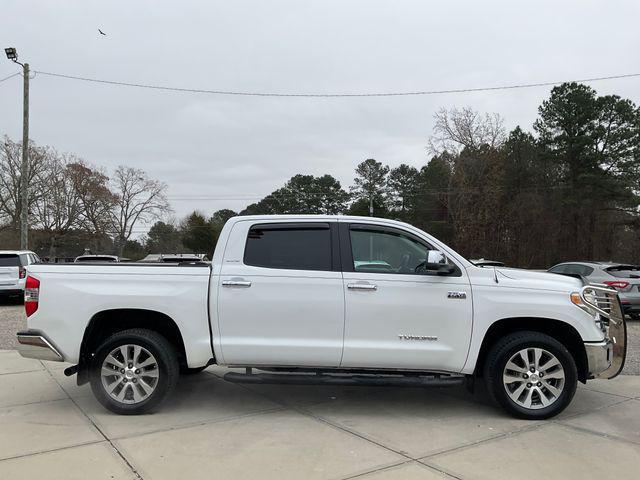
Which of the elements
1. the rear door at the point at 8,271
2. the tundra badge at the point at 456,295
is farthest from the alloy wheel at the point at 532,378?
the rear door at the point at 8,271

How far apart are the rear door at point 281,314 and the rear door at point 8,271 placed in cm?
1345

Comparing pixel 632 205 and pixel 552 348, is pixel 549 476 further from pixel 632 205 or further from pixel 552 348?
pixel 632 205

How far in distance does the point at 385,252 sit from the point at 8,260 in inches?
575

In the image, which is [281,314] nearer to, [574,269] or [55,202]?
[574,269]

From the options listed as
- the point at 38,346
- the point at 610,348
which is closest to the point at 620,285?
the point at 610,348

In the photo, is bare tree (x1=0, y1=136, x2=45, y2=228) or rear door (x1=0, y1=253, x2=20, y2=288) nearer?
rear door (x1=0, y1=253, x2=20, y2=288)

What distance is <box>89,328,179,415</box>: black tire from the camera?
5.24m

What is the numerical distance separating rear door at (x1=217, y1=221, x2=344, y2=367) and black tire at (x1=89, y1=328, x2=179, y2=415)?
586 mm

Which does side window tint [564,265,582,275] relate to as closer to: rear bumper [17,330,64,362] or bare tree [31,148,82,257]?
rear bumper [17,330,64,362]

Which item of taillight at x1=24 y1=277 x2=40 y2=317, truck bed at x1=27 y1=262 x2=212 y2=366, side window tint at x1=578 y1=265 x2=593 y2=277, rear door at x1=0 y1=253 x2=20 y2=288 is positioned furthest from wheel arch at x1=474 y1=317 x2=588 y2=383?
rear door at x1=0 y1=253 x2=20 y2=288

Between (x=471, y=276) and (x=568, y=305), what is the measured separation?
0.94 metres

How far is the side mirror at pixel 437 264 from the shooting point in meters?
4.94

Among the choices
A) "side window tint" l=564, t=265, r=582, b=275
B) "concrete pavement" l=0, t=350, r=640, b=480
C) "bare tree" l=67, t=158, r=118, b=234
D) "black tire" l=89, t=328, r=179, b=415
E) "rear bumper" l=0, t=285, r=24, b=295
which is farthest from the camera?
"bare tree" l=67, t=158, r=118, b=234

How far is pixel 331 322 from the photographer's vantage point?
16.9 feet
